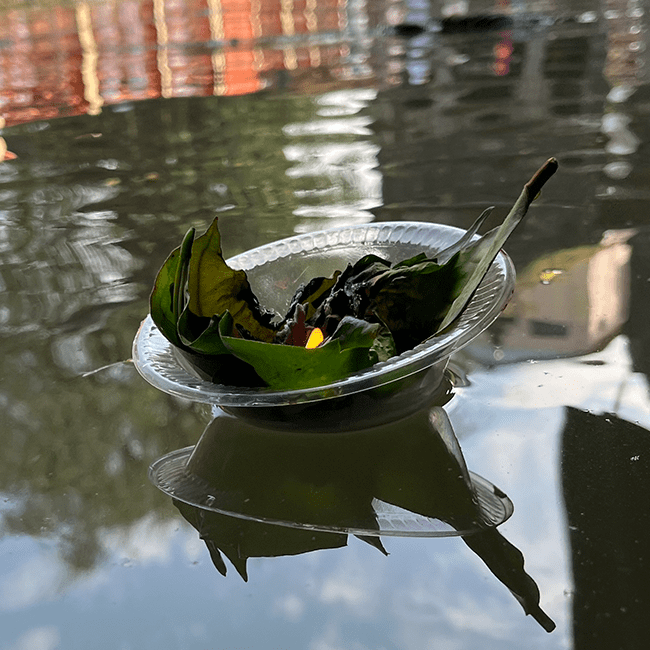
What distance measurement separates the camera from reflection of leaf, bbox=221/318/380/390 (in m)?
0.59

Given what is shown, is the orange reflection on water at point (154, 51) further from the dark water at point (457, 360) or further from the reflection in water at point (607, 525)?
the reflection in water at point (607, 525)

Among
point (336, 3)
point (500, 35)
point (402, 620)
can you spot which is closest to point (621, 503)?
point (402, 620)

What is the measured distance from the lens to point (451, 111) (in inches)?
70.1

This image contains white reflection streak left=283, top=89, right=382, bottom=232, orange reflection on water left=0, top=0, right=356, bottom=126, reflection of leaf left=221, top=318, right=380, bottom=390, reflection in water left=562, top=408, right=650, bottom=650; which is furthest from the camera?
orange reflection on water left=0, top=0, right=356, bottom=126

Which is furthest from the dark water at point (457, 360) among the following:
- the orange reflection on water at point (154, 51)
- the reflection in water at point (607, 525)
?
the orange reflection on water at point (154, 51)

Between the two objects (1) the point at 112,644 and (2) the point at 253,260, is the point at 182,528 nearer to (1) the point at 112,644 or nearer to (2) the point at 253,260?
(1) the point at 112,644

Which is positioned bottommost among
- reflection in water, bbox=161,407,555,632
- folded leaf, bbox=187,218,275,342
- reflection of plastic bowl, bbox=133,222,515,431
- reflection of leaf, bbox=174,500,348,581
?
reflection of leaf, bbox=174,500,348,581

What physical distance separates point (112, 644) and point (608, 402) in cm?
45

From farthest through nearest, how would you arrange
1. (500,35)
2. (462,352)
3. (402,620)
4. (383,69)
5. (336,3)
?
(336,3) → (500,35) → (383,69) → (462,352) → (402,620)

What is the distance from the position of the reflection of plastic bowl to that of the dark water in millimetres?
76

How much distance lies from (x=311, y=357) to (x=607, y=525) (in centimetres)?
24

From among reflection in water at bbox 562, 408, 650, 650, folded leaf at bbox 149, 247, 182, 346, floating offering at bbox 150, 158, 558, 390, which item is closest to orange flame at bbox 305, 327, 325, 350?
floating offering at bbox 150, 158, 558, 390

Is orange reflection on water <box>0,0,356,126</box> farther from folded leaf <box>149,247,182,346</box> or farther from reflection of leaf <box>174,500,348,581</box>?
reflection of leaf <box>174,500,348,581</box>

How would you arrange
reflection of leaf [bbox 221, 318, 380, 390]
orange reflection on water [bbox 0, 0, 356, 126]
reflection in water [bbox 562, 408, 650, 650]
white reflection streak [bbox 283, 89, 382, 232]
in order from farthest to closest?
orange reflection on water [bbox 0, 0, 356, 126] < white reflection streak [bbox 283, 89, 382, 232] < reflection of leaf [bbox 221, 318, 380, 390] < reflection in water [bbox 562, 408, 650, 650]
